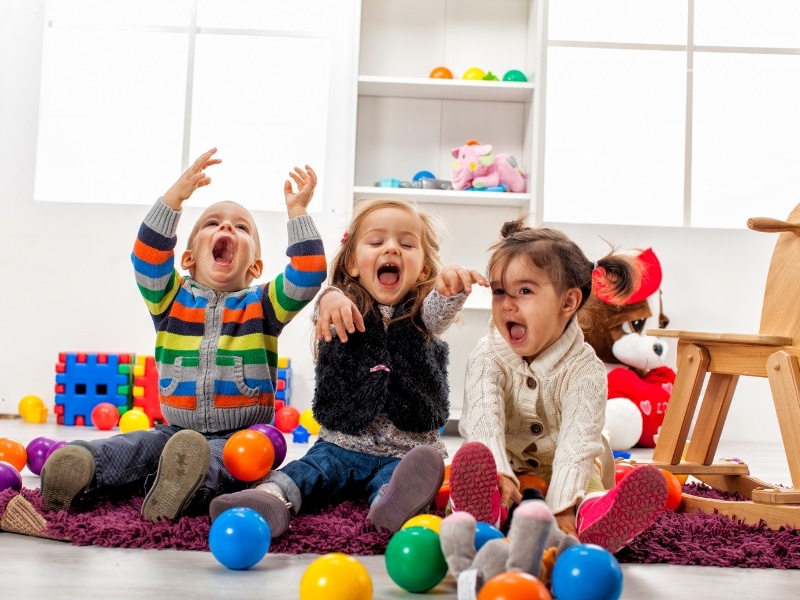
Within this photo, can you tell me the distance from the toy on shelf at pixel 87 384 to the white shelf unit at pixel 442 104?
1256mm

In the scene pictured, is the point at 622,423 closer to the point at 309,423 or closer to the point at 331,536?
the point at 309,423

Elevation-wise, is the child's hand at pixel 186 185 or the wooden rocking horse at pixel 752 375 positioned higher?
the child's hand at pixel 186 185

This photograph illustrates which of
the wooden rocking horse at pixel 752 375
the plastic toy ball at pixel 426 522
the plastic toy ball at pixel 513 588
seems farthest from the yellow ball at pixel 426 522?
the wooden rocking horse at pixel 752 375

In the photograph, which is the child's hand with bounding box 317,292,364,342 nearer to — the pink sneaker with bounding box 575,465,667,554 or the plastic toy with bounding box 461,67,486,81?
the pink sneaker with bounding box 575,465,667,554

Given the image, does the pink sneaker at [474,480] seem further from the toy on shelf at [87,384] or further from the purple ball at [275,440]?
the toy on shelf at [87,384]

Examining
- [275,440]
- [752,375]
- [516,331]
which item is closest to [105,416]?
[275,440]

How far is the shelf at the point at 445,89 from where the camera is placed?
3229 mm

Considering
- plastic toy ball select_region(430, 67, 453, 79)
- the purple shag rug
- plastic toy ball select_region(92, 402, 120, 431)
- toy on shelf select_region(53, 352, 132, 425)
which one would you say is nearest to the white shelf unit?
plastic toy ball select_region(430, 67, 453, 79)

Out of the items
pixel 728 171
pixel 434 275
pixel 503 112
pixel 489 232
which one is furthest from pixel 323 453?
pixel 728 171

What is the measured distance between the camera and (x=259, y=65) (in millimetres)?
3461

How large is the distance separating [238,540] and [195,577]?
0.07 m

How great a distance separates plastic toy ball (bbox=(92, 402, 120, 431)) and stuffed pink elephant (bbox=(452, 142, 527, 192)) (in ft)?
5.27

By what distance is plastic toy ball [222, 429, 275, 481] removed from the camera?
1.46 m

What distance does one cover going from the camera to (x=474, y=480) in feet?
3.84
